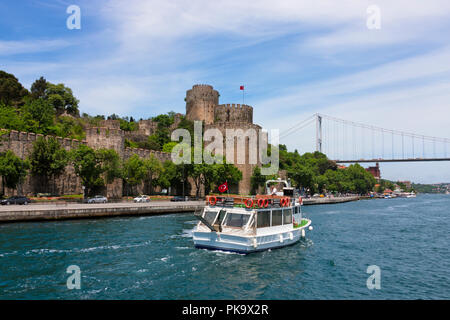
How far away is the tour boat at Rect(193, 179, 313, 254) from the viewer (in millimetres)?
21750

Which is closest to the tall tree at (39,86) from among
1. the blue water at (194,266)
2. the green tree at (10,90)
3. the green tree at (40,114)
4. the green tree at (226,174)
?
the green tree at (10,90)

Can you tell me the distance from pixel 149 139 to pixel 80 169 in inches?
1719

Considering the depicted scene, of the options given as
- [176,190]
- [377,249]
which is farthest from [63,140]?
[377,249]

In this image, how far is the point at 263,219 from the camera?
77.4 feet

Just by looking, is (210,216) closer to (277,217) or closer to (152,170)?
(277,217)

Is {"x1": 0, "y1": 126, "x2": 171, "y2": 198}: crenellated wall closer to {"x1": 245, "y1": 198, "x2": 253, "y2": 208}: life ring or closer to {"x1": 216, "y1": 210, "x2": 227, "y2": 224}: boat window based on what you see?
{"x1": 216, "y1": 210, "x2": 227, "y2": 224}: boat window

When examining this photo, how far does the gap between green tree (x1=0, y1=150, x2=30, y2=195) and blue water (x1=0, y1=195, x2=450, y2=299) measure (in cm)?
1303

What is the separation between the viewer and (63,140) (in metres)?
50.2

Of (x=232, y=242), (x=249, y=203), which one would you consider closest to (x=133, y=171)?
(x=249, y=203)

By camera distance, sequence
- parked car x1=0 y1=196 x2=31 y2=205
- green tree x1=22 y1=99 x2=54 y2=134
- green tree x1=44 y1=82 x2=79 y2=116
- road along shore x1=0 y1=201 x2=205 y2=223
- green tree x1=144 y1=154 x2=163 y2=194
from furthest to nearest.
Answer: green tree x1=44 y1=82 x2=79 y2=116 → green tree x1=144 y1=154 x2=163 y2=194 → green tree x1=22 y1=99 x2=54 y2=134 → parked car x1=0 y1=196 x2=31 y2=205 → road along shore x1=0 y1=201 x2=205 y2=223

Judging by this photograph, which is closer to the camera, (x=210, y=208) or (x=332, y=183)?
(x=210, y=208)

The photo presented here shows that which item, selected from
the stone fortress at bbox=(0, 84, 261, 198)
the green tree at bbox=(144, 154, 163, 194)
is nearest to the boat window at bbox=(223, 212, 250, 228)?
the stone fortress at bbox=(0, 84, 261, 198)

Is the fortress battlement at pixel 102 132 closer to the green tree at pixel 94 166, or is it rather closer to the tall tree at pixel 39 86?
the green tree at pixel 94 166
